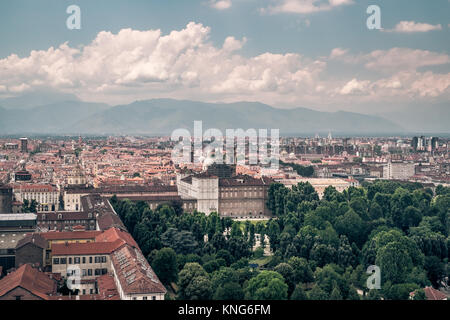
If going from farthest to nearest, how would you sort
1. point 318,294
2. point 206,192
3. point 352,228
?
point 206,192
point 352,228
point 318,294

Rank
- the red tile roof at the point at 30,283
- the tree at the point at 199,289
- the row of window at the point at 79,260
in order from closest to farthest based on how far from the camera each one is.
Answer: the red tile roof at the point at 30,283 < the tree at the point at 199,289 < the row of window at the point at 79,260

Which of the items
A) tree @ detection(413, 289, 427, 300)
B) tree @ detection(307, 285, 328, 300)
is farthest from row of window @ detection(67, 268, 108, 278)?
tree @ detection(413, 289, 427, 300)

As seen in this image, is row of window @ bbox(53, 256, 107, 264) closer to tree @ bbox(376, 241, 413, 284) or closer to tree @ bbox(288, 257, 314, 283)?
tree @ bbox(288, 257, 314, 283)

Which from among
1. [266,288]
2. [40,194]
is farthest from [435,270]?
[40,194]

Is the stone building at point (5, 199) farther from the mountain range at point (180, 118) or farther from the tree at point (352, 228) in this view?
the mountain range at point (180, 118)

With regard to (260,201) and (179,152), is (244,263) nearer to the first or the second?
(260,201)

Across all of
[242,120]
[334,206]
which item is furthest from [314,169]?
[334,206]

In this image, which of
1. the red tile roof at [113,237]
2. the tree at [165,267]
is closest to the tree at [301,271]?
the tree at [165,267]

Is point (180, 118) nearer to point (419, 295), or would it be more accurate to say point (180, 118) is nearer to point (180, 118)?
point (180, 118)
